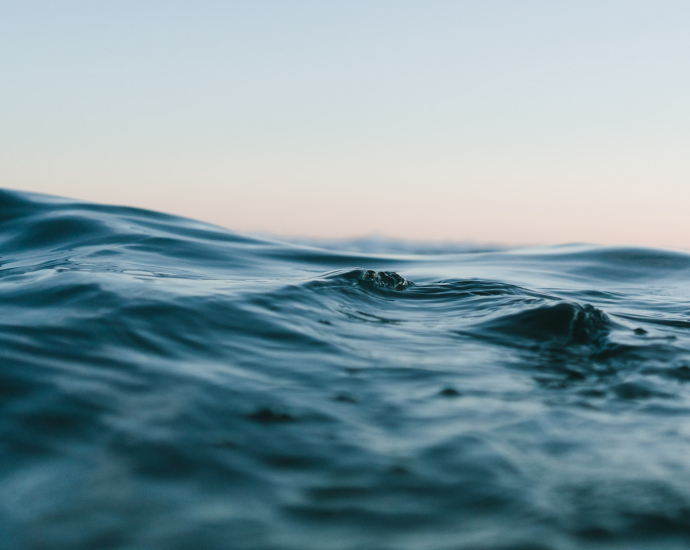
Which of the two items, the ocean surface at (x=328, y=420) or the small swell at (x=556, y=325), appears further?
the small swell at (x=556, y=325)

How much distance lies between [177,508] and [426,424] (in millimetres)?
1036

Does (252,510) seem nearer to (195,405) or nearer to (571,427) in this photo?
(195,405)

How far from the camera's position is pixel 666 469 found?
2.09 m

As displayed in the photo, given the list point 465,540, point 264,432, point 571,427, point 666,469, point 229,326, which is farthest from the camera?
point 229,326

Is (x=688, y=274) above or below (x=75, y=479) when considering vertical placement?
above

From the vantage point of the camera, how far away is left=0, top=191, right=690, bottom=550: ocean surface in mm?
1719

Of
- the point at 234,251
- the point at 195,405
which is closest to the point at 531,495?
the point at 195,405

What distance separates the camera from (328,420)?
238 centimetres

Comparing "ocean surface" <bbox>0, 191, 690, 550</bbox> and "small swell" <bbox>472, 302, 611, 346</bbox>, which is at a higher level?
"small swell" <bbox>472, 302, 611, 346</bbox>

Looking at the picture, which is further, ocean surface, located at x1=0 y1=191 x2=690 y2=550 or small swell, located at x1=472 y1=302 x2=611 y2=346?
small swell, located at x1=472 y1=302 x2=611 y2=346

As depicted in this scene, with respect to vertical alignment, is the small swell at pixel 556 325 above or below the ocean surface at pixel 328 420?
above

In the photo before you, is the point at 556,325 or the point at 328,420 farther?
the point at 556,325

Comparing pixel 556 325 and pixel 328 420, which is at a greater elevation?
pixel 556 325

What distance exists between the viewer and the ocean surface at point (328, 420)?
1719mm
